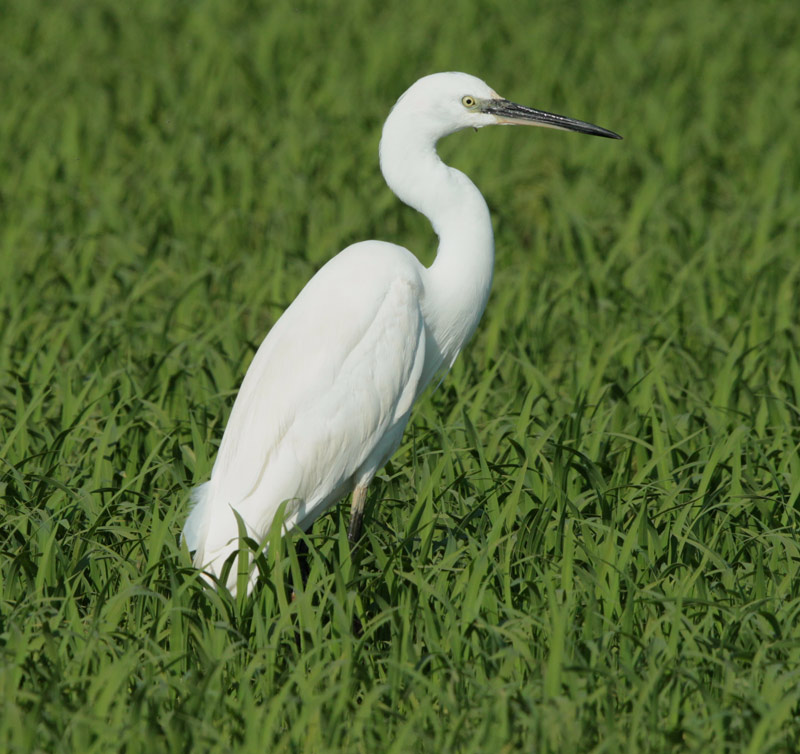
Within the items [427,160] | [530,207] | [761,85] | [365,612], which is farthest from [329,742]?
[761,85]

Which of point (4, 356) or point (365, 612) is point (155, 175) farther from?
point (365, 612)

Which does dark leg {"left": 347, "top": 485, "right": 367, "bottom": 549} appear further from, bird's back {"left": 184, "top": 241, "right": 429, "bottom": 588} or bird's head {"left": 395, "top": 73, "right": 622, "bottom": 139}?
bird's head {"left": 395, "top": 73, "right": 622, "bottom": 139}

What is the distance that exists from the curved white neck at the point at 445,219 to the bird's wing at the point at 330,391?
4.8 inches

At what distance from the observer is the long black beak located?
3882 mm

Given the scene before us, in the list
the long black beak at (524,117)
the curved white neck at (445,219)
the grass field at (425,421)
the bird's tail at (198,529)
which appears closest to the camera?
the grass field at (425,421)

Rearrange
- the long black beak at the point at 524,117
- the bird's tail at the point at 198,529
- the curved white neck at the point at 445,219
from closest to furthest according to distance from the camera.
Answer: the bird's tail at the point at 198,529 → the curved white neck at the point at 445,219 → the long black beak at the point at 524,117

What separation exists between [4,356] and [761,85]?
6.58m

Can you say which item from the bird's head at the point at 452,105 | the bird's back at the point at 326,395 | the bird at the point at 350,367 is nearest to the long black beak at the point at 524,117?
the bird's head at the point at 452,105

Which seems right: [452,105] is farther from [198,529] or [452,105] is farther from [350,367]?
[198,529]

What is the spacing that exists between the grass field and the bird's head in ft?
3.19

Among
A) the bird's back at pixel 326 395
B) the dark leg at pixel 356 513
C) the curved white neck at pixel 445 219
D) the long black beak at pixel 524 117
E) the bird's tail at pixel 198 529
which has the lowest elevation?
the bird's tail at pixel 198 529

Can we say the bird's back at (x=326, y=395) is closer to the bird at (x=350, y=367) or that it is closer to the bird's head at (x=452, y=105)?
the bird at (x=350, y=367)

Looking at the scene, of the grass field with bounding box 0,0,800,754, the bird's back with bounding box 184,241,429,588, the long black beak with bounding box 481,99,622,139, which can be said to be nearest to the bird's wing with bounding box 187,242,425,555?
the bird's back with bounding box 184,241,429,588

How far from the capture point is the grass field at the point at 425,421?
9.18 feet
